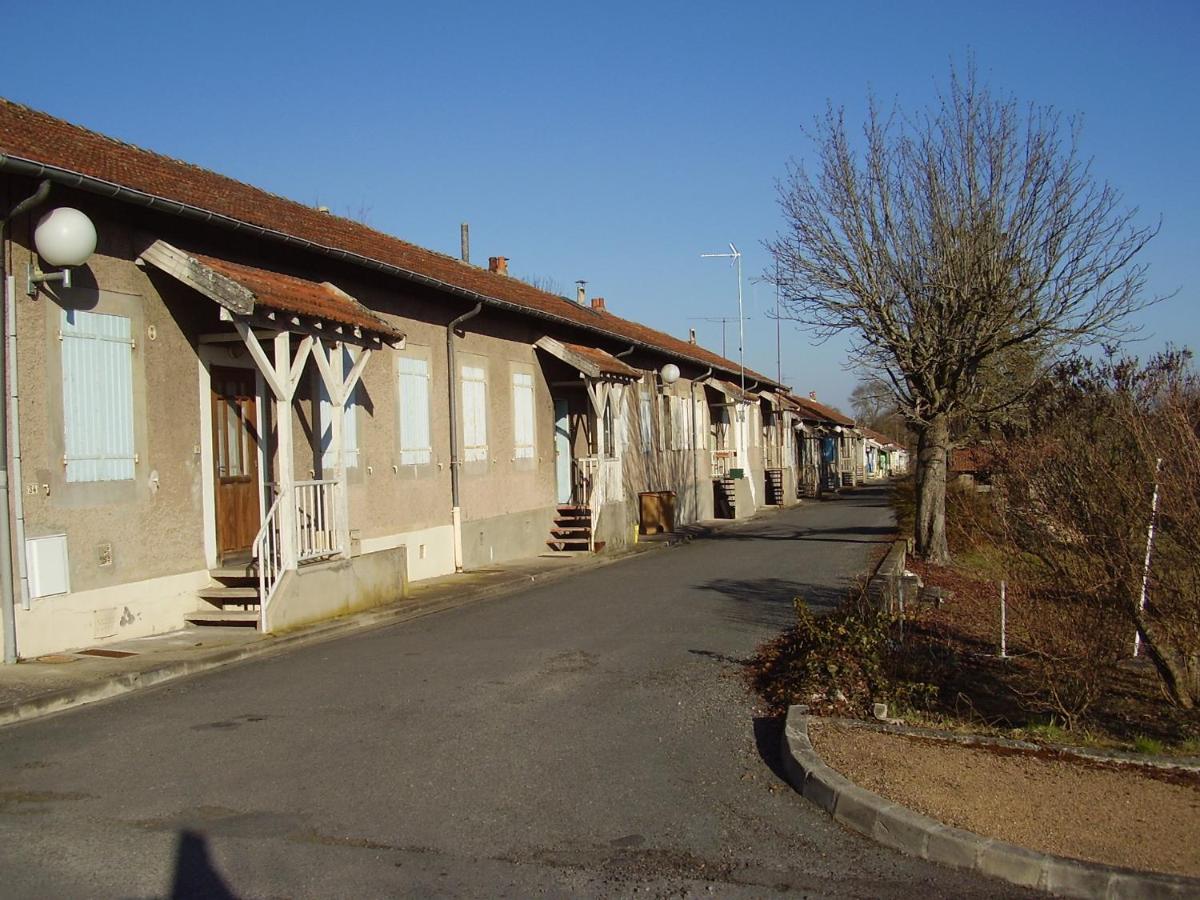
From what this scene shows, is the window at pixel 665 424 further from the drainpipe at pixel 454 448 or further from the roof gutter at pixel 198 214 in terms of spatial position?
the drainpipe at pixel 454 448

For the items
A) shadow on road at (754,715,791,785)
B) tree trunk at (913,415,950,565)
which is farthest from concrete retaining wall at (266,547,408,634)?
tree trunk at (913,415,950,565)

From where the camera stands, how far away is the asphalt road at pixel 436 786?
4.23 m

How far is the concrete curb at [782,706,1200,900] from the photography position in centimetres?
387

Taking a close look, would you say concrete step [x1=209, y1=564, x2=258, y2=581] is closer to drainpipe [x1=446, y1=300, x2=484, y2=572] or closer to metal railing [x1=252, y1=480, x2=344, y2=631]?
metal railing [x1=252, y1=480, x2=344, y2=631]

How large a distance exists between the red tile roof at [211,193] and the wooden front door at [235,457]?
169 cm

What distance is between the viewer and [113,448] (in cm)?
925

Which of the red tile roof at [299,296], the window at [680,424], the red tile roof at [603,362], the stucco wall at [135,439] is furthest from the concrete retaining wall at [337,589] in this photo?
the window at [680,424]

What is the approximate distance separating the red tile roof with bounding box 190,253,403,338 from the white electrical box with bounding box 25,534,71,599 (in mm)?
2708

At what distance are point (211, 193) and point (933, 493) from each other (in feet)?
34.9

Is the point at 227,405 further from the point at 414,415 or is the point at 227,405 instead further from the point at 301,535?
the point at 414,415

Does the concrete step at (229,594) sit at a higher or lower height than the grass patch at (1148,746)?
higher

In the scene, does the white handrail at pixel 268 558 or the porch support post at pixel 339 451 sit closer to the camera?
the white handrail at pixel 268 558

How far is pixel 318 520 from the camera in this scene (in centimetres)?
1116

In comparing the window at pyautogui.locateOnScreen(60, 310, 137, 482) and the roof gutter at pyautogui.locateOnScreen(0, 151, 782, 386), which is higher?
the roof gutter at pyautogui.locateOnScreen(0, 151, 782, 386)
